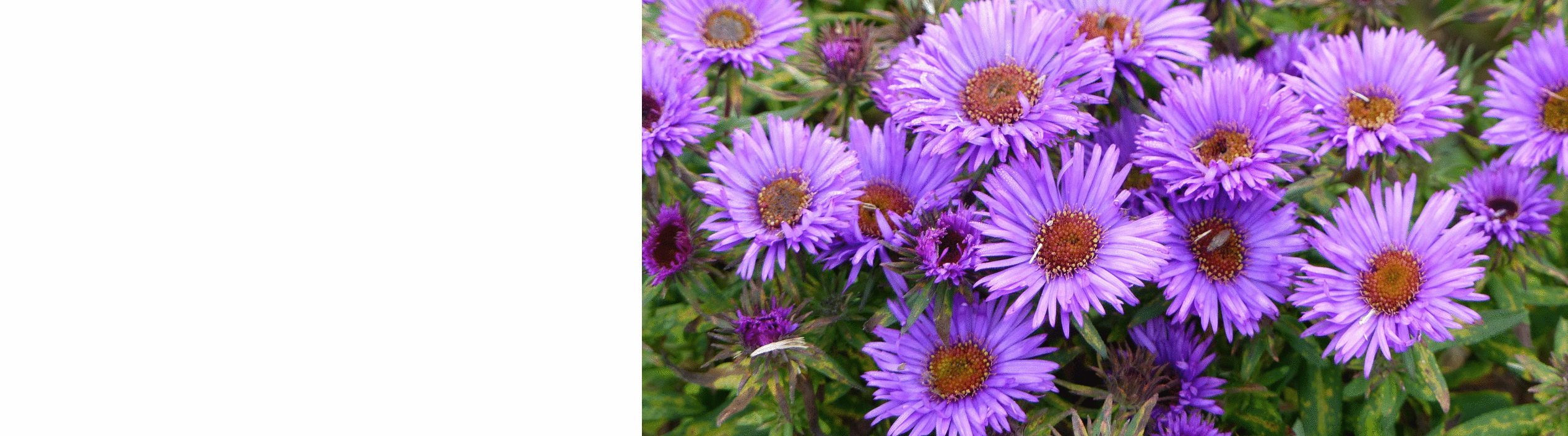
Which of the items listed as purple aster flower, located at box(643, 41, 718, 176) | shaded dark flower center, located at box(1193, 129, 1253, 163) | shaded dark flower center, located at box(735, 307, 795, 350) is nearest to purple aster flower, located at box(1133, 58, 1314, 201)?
shaded dark flower center, located at box(1193, 129, 1253, 163)

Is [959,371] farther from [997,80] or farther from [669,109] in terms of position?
[669,109]

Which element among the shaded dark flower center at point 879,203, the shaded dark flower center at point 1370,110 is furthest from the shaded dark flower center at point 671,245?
the shaded dark flower center at point 1370,110

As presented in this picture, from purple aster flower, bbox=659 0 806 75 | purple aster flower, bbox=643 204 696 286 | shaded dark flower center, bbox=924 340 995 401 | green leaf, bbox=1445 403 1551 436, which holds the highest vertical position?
purple aster flower, bbox=659 0 806 75

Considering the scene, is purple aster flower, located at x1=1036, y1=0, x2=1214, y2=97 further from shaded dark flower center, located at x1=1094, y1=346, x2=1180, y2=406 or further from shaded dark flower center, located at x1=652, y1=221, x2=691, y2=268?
shaded dark flower center, located at x1=652, y1=221, x2=691, y2=268
